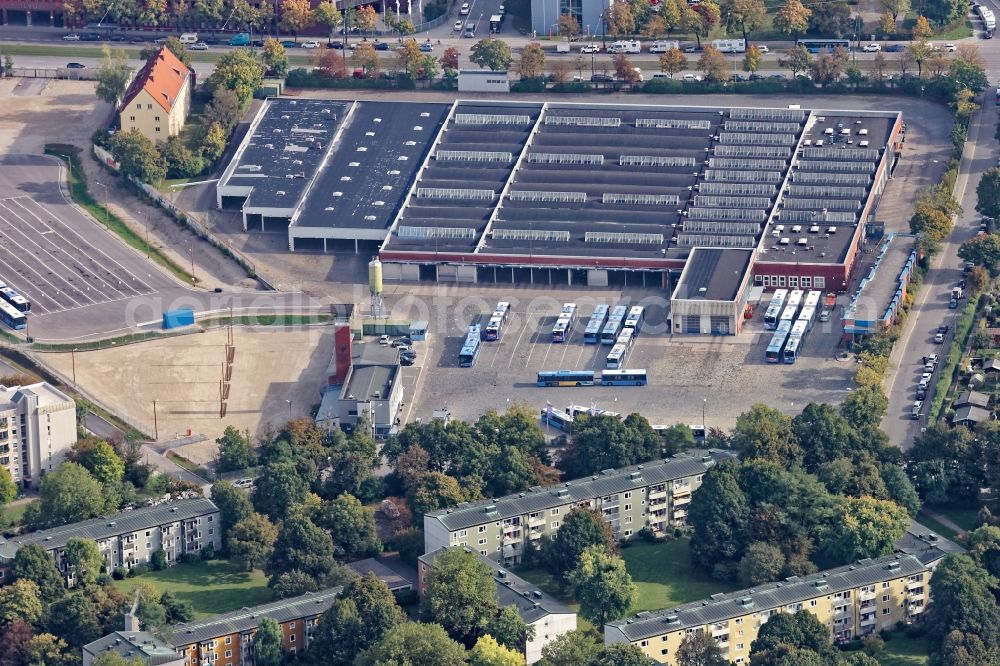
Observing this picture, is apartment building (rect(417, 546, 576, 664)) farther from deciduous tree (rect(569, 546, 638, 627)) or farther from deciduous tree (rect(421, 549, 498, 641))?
deciduous tree (rect(569, 546, 638, 627))

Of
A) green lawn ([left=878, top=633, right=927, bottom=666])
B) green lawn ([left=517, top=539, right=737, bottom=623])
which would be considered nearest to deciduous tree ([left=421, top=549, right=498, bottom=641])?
green lawn ([left=517, top=539, right=737, bottom=623])

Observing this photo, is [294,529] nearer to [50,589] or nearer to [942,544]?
[50,589]

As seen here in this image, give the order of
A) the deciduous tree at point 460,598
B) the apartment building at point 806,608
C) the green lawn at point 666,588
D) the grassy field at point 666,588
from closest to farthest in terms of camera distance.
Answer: the apartment building at point 806,608
the deciduous tree at point 460,598
the green lawn at point 666,588
the grassy field at point 666,588

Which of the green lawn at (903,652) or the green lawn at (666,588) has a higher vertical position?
the green lawn at (903,652)

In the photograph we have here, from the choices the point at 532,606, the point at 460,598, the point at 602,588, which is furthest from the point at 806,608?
the point at 460,598

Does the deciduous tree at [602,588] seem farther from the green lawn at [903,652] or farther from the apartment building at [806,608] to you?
the green lawn at [903,652]

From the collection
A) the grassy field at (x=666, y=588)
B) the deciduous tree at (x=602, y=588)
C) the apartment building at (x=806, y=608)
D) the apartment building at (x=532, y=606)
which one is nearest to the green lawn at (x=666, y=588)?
the grassy field at (x=666, y=588)

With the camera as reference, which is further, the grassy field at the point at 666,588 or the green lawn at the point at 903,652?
the grassy field at the point at 666,588
